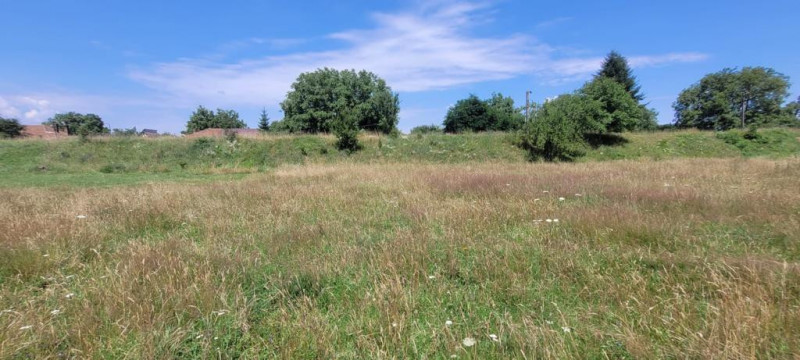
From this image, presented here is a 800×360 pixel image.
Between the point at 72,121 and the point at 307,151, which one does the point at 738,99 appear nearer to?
the point at 307,151

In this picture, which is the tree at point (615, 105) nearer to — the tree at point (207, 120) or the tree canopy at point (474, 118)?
the tree canopy at point (474, 118)

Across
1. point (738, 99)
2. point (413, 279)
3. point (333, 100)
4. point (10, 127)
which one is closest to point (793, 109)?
point (738, 99)

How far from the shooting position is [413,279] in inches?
135

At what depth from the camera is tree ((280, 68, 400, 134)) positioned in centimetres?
5922

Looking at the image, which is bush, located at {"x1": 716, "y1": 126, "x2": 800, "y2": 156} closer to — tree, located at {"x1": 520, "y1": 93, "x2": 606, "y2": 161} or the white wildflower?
tree, located at {"x1": 520, "y1": 93, "x2": 606, "y2": 161}

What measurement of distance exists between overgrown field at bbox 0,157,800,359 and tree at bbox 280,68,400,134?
5221cm

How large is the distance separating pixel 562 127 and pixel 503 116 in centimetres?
2601

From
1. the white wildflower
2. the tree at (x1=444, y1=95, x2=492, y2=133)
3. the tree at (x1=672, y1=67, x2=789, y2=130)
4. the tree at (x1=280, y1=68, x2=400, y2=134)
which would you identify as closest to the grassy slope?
the tree at (x1=444, y1=95, x2=492, y2=133)

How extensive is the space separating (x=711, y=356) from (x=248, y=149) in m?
29.4

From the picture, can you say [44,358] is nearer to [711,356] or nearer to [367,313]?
[367,313]

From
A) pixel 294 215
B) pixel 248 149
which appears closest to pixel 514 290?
pixel 294 215

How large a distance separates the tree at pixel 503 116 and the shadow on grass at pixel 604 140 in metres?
5.94

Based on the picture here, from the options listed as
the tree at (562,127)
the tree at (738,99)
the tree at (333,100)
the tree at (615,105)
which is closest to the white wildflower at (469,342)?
the tree at (562,127)

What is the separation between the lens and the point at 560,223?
532 centimetres
